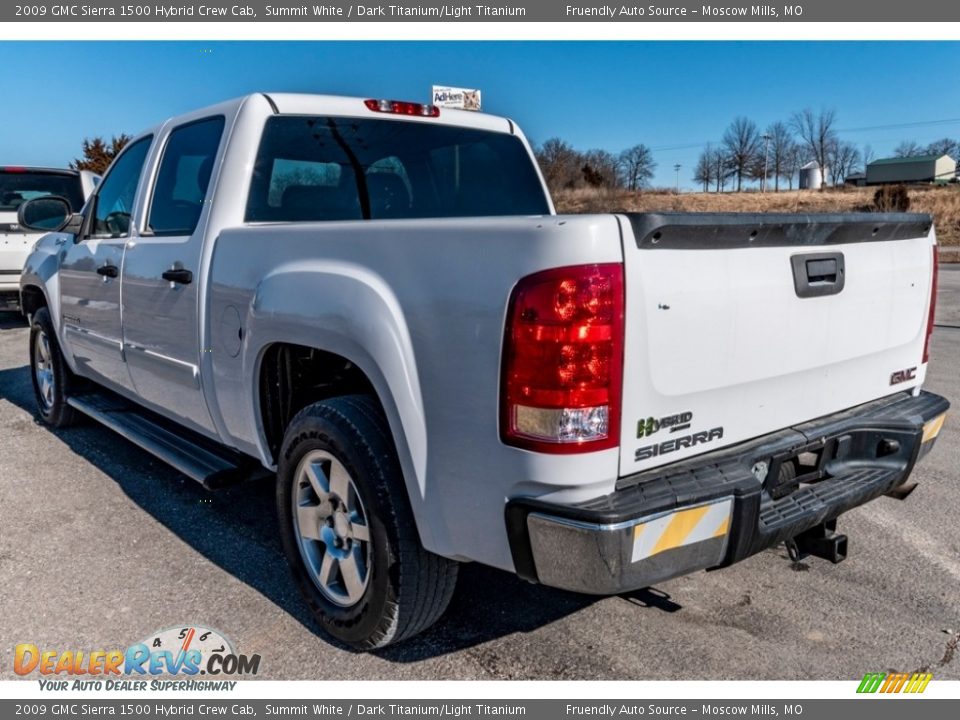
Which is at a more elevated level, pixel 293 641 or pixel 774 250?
pixel 774 250

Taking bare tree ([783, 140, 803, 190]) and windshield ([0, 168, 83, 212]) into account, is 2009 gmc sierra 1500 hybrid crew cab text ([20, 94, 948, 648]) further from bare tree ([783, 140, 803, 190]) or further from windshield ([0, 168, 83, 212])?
bare tree ([783, 140, 803, 190])

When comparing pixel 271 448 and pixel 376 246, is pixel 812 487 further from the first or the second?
pixel 271 448

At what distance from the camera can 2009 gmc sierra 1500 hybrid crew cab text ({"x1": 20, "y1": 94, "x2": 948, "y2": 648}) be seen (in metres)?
2.16

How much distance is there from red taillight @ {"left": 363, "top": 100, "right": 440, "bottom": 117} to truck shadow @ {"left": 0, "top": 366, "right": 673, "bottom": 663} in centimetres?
219

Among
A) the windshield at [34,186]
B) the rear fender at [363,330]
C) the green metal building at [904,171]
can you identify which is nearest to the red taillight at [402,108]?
the rear fender at [363,330]

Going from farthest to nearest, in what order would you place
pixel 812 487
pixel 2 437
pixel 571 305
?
pixel 2 437
pixel 812 487
pixel 571 305

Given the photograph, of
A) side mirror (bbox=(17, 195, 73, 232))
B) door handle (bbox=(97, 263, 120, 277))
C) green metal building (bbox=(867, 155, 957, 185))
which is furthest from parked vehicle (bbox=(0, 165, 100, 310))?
green metal building (bbox=(867, 155, 957, 185))

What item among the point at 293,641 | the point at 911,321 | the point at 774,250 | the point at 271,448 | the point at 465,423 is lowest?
the point at 293,641

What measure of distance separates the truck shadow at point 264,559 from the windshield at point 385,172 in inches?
61.1

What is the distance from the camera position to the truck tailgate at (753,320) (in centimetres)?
223

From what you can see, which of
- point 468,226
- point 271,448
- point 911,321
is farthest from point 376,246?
point 911,321

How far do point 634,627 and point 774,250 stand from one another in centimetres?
146

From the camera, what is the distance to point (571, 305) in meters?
2.11

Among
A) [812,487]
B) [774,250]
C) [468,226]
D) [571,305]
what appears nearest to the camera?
[571,305]
